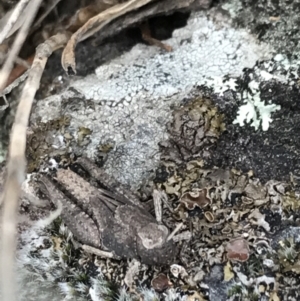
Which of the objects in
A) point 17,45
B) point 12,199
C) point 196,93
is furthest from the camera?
point 196,93

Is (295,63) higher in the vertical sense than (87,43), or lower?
lower

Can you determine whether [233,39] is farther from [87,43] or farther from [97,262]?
[97,262]

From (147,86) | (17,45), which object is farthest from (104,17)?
(17,45)

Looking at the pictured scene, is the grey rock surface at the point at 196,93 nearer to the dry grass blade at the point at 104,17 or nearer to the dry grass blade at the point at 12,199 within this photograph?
the dry grass blade at the point at 104,17

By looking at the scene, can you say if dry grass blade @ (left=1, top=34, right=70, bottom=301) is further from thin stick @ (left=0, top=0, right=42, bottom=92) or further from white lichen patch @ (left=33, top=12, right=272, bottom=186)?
white lichen patch @ (left=33, top=12, right=272, bottom=186)

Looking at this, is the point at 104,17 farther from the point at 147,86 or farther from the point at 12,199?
the point at 12,199

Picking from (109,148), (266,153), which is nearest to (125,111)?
(109,148)

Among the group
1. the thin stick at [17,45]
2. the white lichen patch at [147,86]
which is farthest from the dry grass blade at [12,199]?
the white lichen patch at [147,86]

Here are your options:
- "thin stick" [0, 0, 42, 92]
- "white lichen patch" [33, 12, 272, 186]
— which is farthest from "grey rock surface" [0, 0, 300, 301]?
"thin stick" [0, 0, 42, 92]
